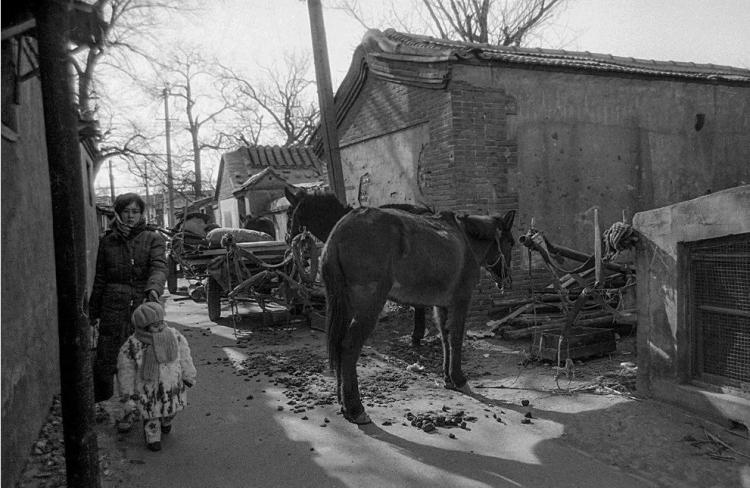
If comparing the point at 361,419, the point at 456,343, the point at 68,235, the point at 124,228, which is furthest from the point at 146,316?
the point at 456,343

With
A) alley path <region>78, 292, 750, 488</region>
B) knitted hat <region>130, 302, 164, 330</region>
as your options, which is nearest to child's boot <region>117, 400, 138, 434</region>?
alley path <region>78, 292, 750, 488</region>

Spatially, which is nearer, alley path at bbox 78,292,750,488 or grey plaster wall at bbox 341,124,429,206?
alley path at bbox 78,292,750,488

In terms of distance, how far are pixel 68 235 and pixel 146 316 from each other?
149cm

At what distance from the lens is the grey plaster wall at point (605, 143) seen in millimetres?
8734

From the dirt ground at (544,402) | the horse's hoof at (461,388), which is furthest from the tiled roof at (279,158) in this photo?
the horse's hoof at (461,388)

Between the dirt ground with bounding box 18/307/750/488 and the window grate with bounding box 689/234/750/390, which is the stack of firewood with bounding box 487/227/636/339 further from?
the window grate with bounding box 689/234/750/390

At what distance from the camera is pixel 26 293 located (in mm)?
4035

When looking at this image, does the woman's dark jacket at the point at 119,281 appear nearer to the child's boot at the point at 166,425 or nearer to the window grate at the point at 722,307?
the child's boot at the point at 166,425

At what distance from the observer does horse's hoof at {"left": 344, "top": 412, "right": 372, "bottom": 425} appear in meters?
4.43

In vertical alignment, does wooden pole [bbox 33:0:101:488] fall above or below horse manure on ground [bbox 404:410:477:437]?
above

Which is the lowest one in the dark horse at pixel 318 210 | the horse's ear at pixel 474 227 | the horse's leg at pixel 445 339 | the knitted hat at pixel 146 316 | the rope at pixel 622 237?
the horse's leg at pixel 445 339

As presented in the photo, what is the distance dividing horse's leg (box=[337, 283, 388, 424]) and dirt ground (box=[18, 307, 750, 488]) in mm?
407

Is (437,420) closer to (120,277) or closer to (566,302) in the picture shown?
(566,302)

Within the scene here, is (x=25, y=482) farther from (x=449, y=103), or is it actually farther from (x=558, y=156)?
(x=558, y=156)
